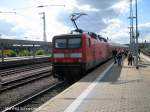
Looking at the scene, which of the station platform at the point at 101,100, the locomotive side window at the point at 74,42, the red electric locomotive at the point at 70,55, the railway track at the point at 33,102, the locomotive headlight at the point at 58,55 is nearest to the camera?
the station platform at the point at 101,100

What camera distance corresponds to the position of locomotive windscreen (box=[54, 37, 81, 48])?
2408 centimetres

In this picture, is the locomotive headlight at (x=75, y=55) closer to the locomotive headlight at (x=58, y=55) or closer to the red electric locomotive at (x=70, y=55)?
the red electric locomotive at (x=70, y=55)

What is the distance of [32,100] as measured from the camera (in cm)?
1576

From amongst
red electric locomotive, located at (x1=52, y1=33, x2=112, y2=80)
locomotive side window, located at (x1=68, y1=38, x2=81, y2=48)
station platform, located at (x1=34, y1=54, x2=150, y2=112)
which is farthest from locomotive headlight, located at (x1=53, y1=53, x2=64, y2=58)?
station platform, located at (x1=34, y1=54, x2=150, y2=112)

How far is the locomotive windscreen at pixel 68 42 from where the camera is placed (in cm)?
2408

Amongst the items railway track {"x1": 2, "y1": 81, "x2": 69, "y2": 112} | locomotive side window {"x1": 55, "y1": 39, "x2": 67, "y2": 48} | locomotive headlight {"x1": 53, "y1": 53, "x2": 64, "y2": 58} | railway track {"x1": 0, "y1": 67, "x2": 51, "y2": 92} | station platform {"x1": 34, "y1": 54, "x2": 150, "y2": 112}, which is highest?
locomotive side window {"x1": 55, "y1": 39, "x2": 67, "y2": 48}

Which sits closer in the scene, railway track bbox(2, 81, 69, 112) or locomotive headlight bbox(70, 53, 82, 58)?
railway track bbox(2, 81, 69, 112)

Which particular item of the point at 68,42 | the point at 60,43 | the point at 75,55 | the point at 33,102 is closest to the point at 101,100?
the point at 33,102

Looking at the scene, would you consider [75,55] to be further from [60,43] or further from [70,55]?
[60,43]

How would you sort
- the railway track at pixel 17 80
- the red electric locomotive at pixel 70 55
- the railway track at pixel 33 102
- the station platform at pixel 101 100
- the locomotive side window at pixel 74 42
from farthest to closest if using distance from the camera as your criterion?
the locomotive side window at pixel 74 42 < the red electric locomotive at pixel 70 55 < the railway track at pixel 17 80 < the railway track at pixel 33 102 < the station platform at pixel 101 100

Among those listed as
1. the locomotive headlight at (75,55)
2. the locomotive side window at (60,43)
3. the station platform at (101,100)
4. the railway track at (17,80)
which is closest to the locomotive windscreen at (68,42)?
the locomotive side window at (60,43)

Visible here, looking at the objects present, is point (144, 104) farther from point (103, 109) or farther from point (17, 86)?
point (17, 86)

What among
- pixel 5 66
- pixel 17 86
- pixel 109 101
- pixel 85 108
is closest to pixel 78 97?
pixel 109 101

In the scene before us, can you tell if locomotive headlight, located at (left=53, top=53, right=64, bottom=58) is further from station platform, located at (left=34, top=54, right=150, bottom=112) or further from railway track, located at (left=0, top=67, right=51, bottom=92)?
station platform, located at (left=34, top=54, right=150, bottom=112)
